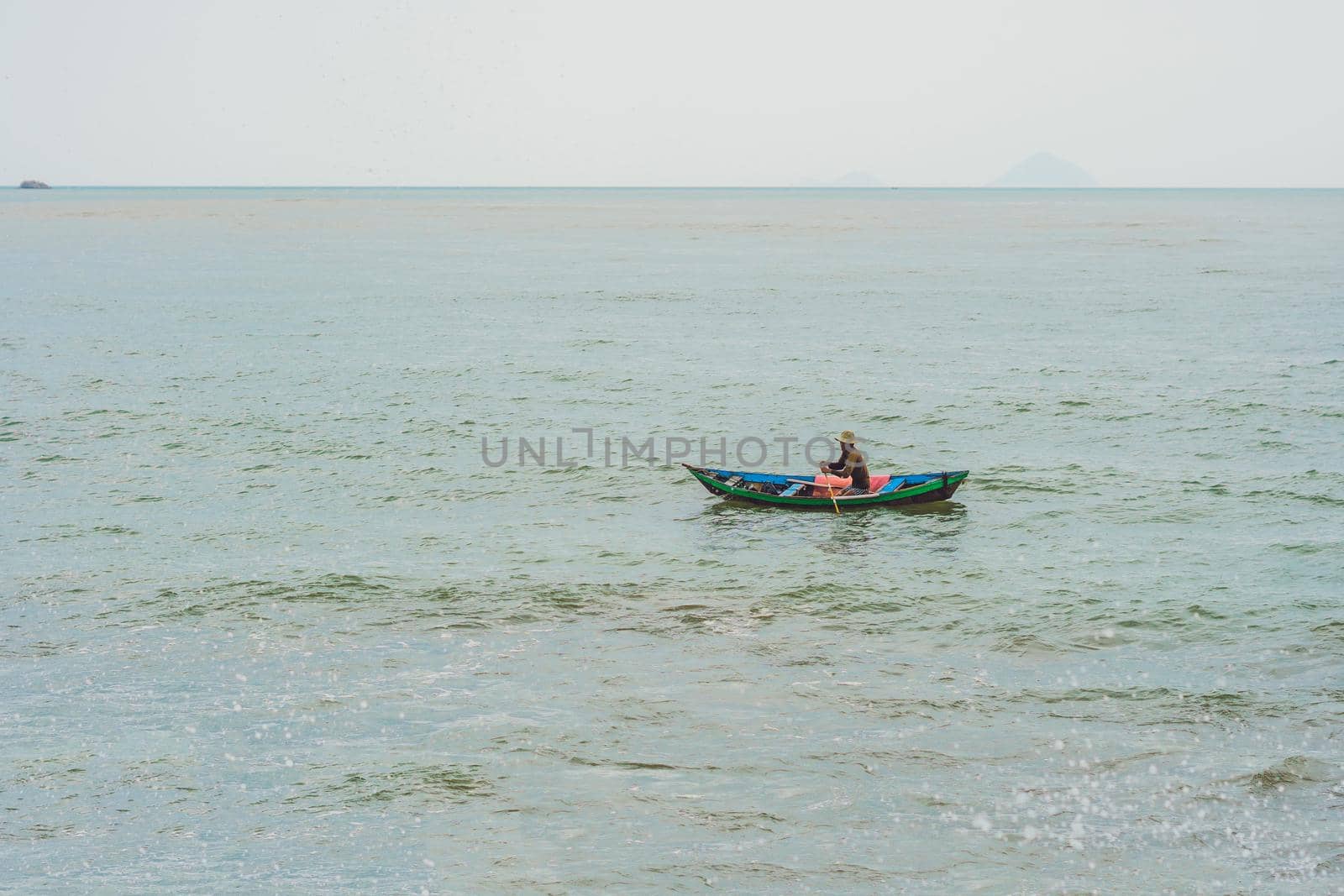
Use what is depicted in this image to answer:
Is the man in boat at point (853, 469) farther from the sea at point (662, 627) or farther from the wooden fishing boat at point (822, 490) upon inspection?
the sea at point (662, 627)

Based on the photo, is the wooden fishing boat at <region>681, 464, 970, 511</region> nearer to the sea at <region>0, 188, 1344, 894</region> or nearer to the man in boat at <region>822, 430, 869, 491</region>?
the man in boat at <region>822, 430, 869, 491</region>

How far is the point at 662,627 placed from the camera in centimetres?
2489

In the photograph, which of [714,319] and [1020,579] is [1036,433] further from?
[714,319]

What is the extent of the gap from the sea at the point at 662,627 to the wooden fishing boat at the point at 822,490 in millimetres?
514

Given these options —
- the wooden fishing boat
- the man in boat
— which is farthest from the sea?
the man in boat

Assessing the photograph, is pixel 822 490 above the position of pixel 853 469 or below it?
below

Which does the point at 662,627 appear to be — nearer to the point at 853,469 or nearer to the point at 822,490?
the point at 822,490

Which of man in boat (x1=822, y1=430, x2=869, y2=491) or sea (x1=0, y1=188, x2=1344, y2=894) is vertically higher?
man in boat (x1=822, y1=430, x2=869, y2=491)

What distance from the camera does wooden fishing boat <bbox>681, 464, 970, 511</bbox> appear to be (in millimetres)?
32469

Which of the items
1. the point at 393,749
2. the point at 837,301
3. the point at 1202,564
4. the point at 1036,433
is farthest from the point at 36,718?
the point at 837,301

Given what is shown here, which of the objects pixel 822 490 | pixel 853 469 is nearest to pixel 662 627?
pixel 822 490

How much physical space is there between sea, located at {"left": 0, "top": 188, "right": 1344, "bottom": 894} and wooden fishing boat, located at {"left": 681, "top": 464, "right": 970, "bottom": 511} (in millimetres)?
514

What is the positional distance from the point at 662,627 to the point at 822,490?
933cm

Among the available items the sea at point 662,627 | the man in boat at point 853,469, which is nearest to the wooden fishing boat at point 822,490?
the man in boat at point 853,469
